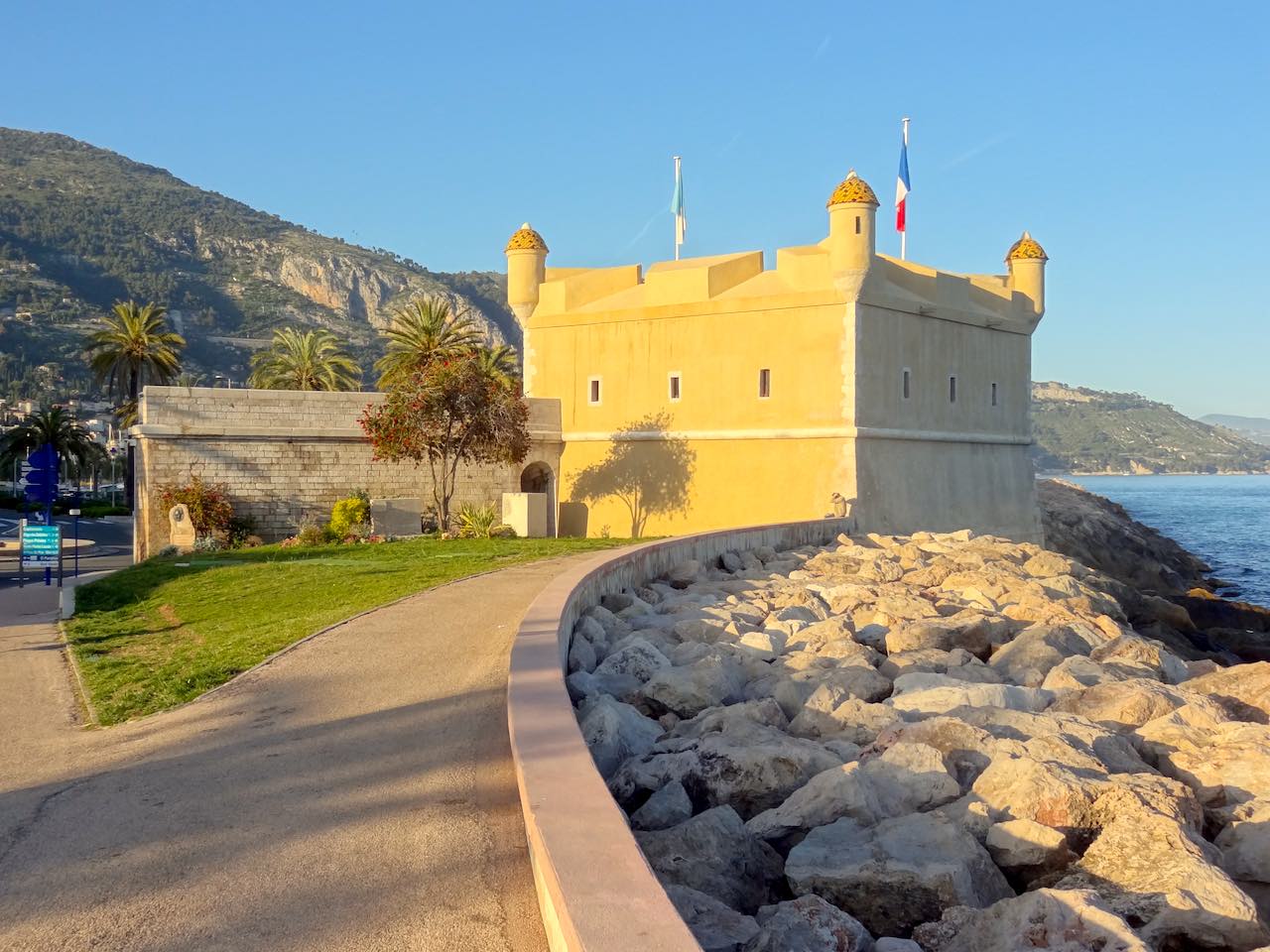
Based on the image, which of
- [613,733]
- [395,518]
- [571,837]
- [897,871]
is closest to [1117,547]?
[395,518]

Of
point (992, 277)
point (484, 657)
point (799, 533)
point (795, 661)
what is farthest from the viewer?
point (992, 277)

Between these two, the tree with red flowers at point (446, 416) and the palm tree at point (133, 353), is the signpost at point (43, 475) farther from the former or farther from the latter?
the palm tree at point (133, 353)

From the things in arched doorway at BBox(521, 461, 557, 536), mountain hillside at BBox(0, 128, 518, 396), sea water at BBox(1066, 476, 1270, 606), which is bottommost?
sea water at BBox(1066, 476, 1270, 606)

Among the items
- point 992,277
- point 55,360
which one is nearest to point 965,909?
point 992,277

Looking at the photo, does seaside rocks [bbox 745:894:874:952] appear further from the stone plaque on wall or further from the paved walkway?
the stone plaque on wall

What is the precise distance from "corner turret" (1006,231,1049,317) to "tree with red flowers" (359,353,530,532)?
58.6 feet

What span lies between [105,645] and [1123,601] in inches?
869

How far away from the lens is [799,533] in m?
23.4

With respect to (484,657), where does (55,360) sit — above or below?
above

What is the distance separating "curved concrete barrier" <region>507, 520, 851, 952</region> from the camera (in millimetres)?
3352

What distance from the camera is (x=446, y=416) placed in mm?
24984

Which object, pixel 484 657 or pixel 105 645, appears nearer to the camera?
pixel 484 657

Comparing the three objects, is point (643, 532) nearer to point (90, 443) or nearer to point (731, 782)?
point (731, 782)

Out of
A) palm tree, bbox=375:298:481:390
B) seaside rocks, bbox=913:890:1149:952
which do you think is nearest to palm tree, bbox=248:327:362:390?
palm tree, bbox=375:298:481:390
